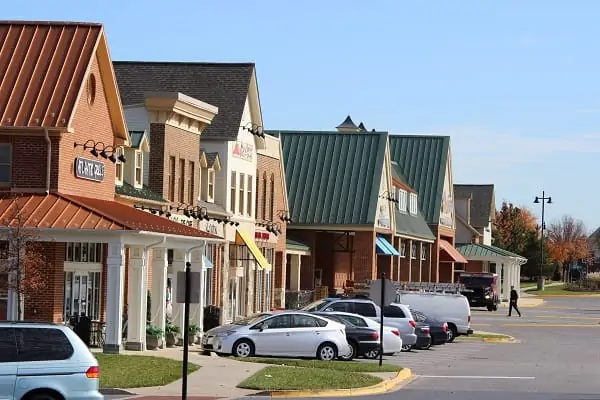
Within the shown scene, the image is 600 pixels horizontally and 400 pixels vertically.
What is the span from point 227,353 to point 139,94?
16930 millimetres

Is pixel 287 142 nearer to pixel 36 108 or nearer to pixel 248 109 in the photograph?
pixel 248 109

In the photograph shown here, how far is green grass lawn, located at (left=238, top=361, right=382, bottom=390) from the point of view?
27.7 metres

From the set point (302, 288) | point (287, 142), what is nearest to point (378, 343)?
point (302, 288)

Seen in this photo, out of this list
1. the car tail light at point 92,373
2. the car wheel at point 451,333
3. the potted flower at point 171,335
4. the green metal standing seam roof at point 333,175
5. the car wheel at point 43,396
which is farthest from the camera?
the green metal standing seam roof at point 333,175

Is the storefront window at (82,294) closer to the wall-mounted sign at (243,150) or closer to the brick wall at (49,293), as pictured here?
the brick wall at (49,293)

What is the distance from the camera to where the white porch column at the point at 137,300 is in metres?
36.5

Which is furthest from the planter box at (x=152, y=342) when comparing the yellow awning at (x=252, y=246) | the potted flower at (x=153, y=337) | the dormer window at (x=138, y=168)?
the yellow awning at (x=252, y=246)

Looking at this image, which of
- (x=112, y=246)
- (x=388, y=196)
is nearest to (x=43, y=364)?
(x=112, y=246)

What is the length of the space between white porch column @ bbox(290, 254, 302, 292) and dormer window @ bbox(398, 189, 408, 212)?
13107 mm

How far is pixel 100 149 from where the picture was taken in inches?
1537

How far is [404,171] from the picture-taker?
8906cm

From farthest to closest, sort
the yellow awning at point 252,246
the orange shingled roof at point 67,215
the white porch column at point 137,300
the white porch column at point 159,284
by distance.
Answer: the yellow awning at point 252,246
the white porch column at point 159,284
the white porch column at point 137,300
the orange shingled roof at point 67,215

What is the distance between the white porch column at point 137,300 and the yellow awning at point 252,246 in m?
17.0

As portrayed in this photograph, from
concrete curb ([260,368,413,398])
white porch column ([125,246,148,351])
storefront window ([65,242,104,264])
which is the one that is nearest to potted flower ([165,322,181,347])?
white porch column ([125,246,148,351])
